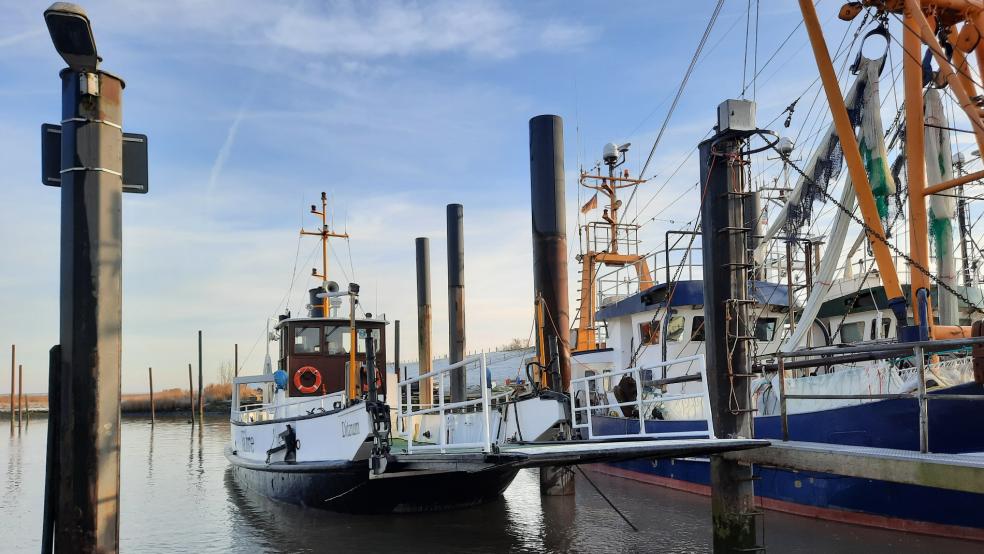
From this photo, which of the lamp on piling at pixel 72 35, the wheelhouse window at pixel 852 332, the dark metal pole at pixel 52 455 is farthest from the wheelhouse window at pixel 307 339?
the wheelhouse window at pixel 852 332

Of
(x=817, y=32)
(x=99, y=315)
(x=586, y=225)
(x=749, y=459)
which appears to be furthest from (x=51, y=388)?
(x=586, y=225)

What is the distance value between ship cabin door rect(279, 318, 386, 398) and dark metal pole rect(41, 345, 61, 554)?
9.72 meters

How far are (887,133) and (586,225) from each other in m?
11.2

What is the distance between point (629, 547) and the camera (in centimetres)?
1123

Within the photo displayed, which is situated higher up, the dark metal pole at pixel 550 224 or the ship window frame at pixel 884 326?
the dark metal pole at pixel 550 224

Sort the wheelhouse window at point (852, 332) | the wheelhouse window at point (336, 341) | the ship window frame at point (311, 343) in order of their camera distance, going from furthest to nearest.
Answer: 1. the wheelhouse window at point (852, 332)
2. the wheelhouse window at point (336, 341)
3. the ship window frame at point (311, 343)

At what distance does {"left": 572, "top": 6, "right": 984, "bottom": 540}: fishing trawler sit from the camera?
1043cm

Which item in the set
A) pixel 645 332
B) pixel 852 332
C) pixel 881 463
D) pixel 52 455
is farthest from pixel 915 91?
pixel 52 455

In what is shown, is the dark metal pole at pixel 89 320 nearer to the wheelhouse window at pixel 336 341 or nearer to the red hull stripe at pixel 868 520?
the red hull stripe at pixel 868 520

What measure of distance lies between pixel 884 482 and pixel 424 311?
50.9 ft

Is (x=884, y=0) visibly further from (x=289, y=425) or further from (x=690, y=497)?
(x=289, y=425)

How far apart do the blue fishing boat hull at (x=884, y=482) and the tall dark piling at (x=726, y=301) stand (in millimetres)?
1108

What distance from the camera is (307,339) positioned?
15938mm

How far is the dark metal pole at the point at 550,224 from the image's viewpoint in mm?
13367
